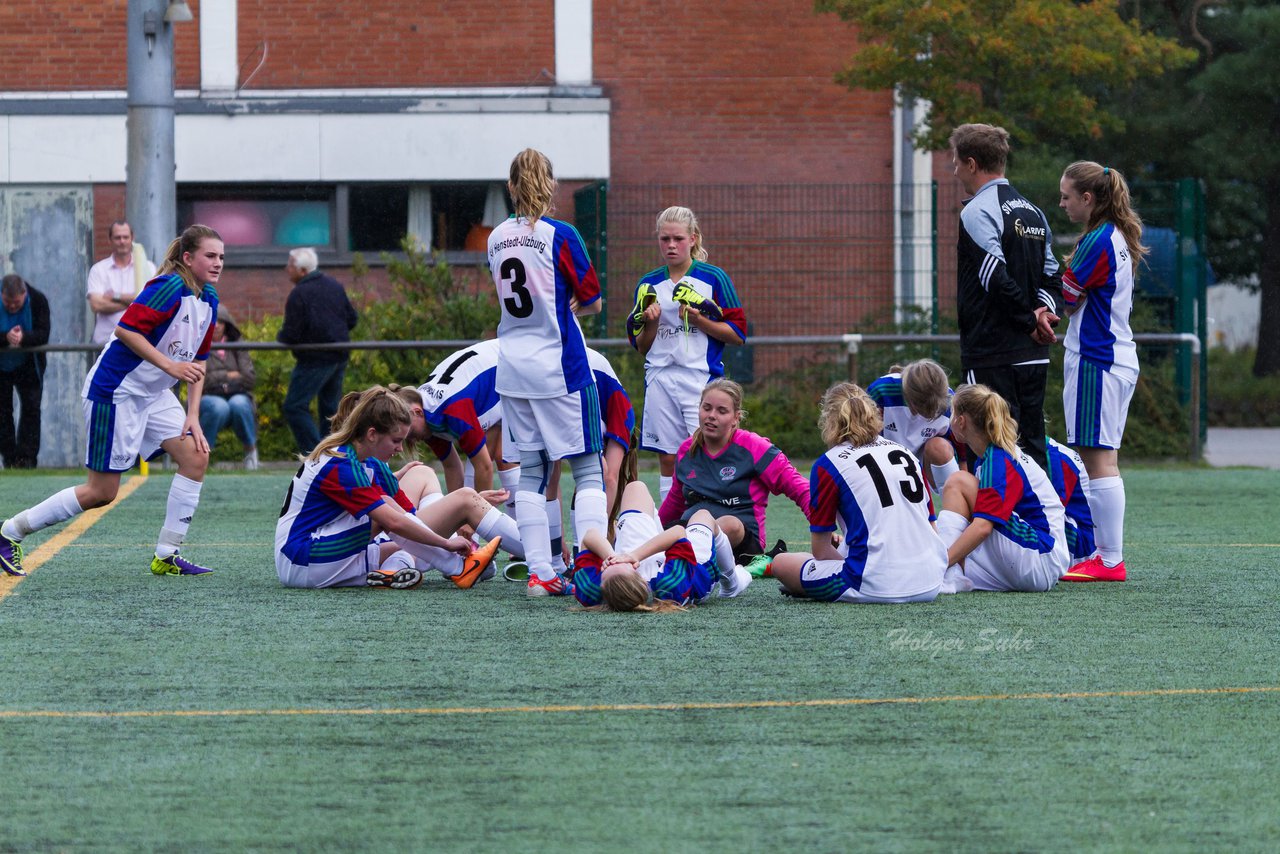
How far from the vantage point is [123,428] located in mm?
8242

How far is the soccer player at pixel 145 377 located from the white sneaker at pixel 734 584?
2.52 metres

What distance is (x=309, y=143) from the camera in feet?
66.8

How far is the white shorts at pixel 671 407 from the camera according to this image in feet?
30.8

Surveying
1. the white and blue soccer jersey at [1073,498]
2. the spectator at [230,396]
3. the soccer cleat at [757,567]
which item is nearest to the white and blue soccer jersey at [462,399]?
the soccer cleat at [757,567]

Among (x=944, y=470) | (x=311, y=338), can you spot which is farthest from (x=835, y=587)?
(x=311, y=338)

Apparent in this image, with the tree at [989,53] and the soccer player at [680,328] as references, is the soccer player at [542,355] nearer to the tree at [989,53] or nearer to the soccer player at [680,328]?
the soccer player at [680,328]

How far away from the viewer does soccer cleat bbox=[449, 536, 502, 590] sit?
7.98 metres

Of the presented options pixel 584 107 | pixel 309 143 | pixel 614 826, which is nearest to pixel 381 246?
pixel 309 143

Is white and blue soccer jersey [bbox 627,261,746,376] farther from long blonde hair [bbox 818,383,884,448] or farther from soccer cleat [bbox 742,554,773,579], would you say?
long blonde hair [bbox 818,383,884,448]

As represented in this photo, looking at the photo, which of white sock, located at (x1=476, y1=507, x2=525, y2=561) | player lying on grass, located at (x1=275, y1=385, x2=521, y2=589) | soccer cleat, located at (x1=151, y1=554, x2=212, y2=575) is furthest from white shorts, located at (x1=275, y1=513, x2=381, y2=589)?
soccer cleat, located at (x1=151, y1=554, x2=212, y2=575)

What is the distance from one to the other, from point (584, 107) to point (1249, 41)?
9.91m

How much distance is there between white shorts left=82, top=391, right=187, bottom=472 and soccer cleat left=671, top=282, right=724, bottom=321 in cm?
253

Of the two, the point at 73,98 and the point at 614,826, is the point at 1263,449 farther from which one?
the point at 614,826

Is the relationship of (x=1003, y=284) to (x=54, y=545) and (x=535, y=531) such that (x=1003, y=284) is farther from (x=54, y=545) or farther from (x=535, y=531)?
(x=54, y=545)
